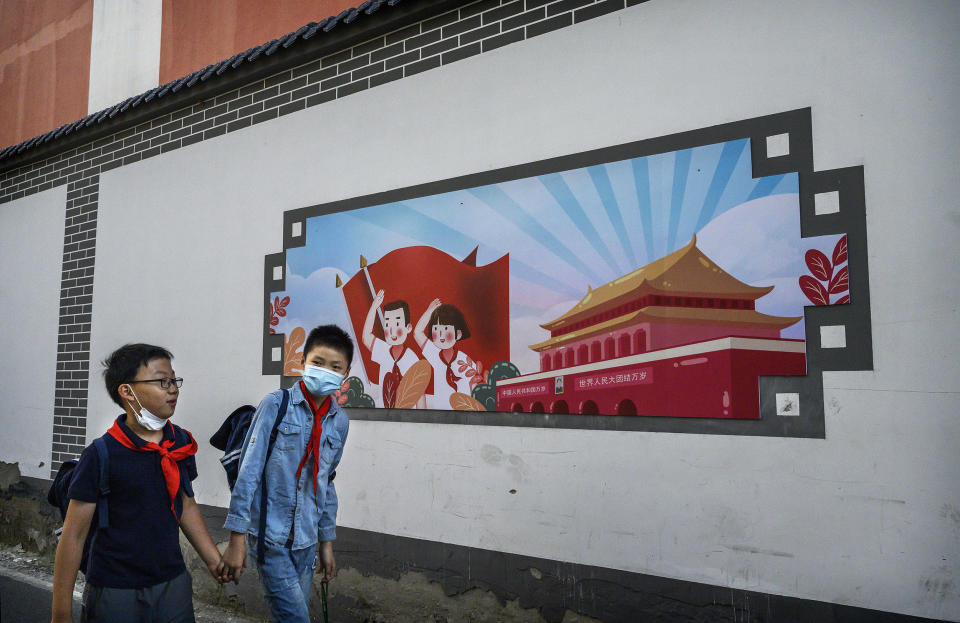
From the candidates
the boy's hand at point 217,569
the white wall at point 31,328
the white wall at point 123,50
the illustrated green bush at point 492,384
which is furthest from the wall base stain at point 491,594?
the white wall at point 123,50

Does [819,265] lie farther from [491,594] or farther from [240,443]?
[240,443]

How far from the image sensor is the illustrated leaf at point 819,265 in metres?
3.08

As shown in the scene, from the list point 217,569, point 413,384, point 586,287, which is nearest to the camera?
point 217,569

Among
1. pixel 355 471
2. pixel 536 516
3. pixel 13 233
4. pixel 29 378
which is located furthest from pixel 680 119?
pixel 13 233

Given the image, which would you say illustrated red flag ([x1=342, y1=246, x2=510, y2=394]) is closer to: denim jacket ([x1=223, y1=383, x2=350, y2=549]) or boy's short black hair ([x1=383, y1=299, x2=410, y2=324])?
boy's short black hair ([x1=383, y1=299, x2=410, y2=324])

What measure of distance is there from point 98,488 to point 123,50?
6858 mm

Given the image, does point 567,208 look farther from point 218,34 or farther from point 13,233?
point 13,233

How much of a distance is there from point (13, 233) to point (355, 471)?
226 inches

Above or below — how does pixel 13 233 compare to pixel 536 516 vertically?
above

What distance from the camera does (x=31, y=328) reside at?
24.2ft

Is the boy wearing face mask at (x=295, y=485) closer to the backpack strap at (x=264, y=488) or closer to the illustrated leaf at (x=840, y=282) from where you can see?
the backpack strap at (x=264, y=488)

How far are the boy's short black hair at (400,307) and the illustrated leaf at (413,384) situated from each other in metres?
0.30

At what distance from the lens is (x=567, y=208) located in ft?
12.6

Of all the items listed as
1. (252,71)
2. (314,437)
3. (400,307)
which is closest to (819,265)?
(314,437)
